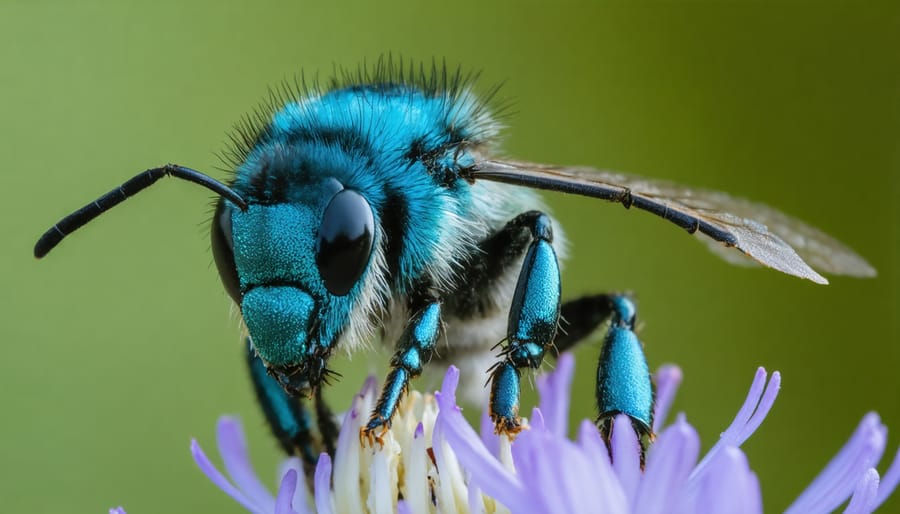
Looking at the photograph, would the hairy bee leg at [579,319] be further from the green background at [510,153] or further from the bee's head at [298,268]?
the green background at [510,153]

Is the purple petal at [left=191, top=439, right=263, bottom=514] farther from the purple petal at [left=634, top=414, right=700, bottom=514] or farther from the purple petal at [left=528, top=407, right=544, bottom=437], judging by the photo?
the purple petal at [left=634, top=414, right=700, bottom=514]

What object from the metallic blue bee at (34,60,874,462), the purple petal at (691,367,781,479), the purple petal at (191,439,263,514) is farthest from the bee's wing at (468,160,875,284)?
the purple petal at (191,439,263,514)

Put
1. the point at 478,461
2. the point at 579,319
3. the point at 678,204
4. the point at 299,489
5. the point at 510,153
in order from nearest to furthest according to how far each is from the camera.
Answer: the point at 478,461
the point at 678,204
the point at 299,489
the point at 579,319
the point at 510,153

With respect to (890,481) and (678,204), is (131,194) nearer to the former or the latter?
(678,204)

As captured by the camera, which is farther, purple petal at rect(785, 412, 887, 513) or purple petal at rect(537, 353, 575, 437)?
purple petal at rect(537, 353, 575, 437)

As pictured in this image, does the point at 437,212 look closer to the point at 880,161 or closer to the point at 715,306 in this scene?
the point at 715,306

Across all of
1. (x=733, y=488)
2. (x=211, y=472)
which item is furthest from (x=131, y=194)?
(x=733, y=488)
